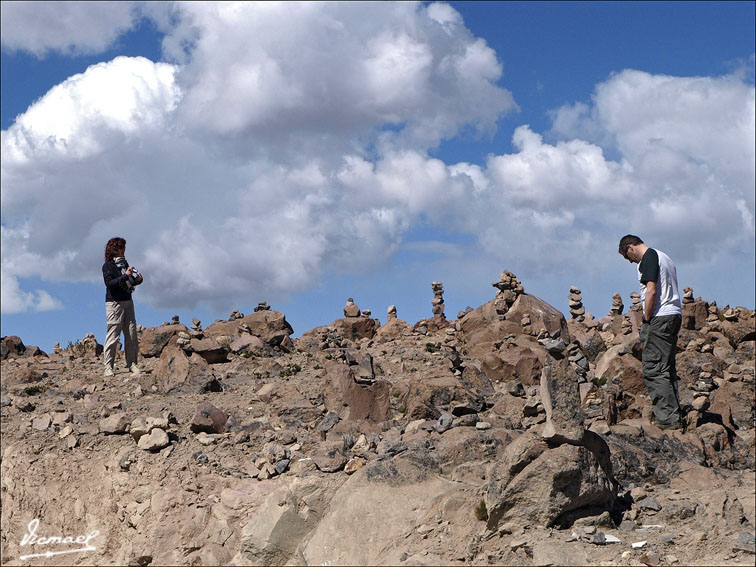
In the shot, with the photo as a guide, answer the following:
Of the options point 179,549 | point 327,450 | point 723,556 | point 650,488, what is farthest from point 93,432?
point 723,556

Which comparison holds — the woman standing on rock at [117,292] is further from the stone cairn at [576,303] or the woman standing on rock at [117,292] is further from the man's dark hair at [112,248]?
the stone cairn at [576,303]

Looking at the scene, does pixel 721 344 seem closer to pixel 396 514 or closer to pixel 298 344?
pixel 298 344

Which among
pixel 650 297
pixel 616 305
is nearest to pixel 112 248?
pixel 650 297

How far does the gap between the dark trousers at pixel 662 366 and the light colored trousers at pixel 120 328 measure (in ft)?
33.8

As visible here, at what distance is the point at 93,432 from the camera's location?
1189cm

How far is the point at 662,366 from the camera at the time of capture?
10.5 m

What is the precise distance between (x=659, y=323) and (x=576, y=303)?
56.1 feet

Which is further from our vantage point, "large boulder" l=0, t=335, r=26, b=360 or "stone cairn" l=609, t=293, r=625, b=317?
"stone cairn" l=609, t=293, r=625, b=317

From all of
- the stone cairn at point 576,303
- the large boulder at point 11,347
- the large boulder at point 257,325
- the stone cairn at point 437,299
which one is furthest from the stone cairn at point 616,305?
the large boulder at point 11,347

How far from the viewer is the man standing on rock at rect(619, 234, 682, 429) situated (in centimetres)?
1028

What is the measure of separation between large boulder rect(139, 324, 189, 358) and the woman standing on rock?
8.12 feet

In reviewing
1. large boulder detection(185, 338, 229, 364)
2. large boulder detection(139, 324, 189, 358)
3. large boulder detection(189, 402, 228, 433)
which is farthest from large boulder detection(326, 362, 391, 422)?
large boulder detection(139, 324, 189, 358)

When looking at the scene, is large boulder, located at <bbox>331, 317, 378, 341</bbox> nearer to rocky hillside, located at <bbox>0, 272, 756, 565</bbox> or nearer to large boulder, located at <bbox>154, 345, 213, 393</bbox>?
rocky hillside, located at <bbox>0, 272, 756, 565</bbox>

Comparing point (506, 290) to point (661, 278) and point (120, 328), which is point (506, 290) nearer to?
point (120, 328)
